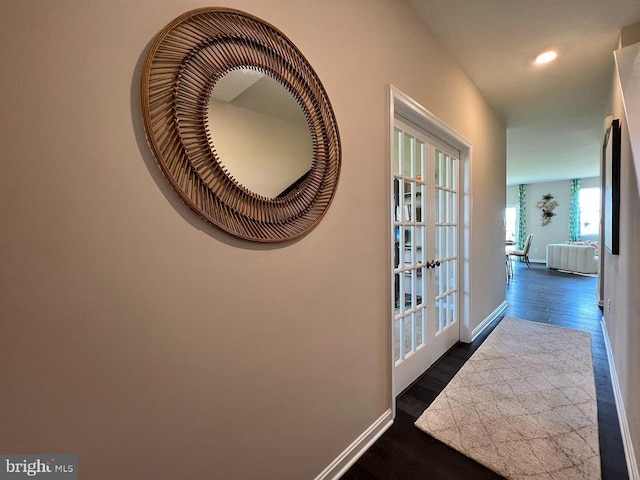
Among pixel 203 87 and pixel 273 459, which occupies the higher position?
pixel 203 87

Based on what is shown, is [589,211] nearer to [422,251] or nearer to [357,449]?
[422,251]

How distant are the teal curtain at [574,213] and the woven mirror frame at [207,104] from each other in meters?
10.4

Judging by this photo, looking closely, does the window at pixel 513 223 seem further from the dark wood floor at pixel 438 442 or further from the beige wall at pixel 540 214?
the dark wood floor at pixel 438 442

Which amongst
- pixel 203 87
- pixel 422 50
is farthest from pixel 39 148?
pixel 422 50

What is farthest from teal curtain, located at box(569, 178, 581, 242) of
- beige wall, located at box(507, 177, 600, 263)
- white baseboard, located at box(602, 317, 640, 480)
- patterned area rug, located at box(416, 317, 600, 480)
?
white baseboard, located at box(602, 317, 640, 480)

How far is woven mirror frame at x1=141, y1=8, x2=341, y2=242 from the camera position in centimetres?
71

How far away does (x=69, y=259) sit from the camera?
0.60 m

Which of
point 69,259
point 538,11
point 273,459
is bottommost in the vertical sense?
point 273,459

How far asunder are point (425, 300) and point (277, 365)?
1.49 m

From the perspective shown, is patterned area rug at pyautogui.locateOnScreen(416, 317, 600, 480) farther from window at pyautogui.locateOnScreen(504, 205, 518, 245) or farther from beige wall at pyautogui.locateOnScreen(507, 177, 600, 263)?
window at pyautogui.locateOnScreen(504, 205, 518, 245)

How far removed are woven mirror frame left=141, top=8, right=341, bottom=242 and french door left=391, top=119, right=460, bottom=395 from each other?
34.3 inches

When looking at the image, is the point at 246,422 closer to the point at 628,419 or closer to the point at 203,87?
the point at 203,87

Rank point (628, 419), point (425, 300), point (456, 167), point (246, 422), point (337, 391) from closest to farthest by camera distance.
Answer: point (246, 422)
point (337, 391)
point (628, 419)
point (425, 300)
point (456, 167)

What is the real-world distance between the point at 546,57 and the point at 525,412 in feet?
8.78
